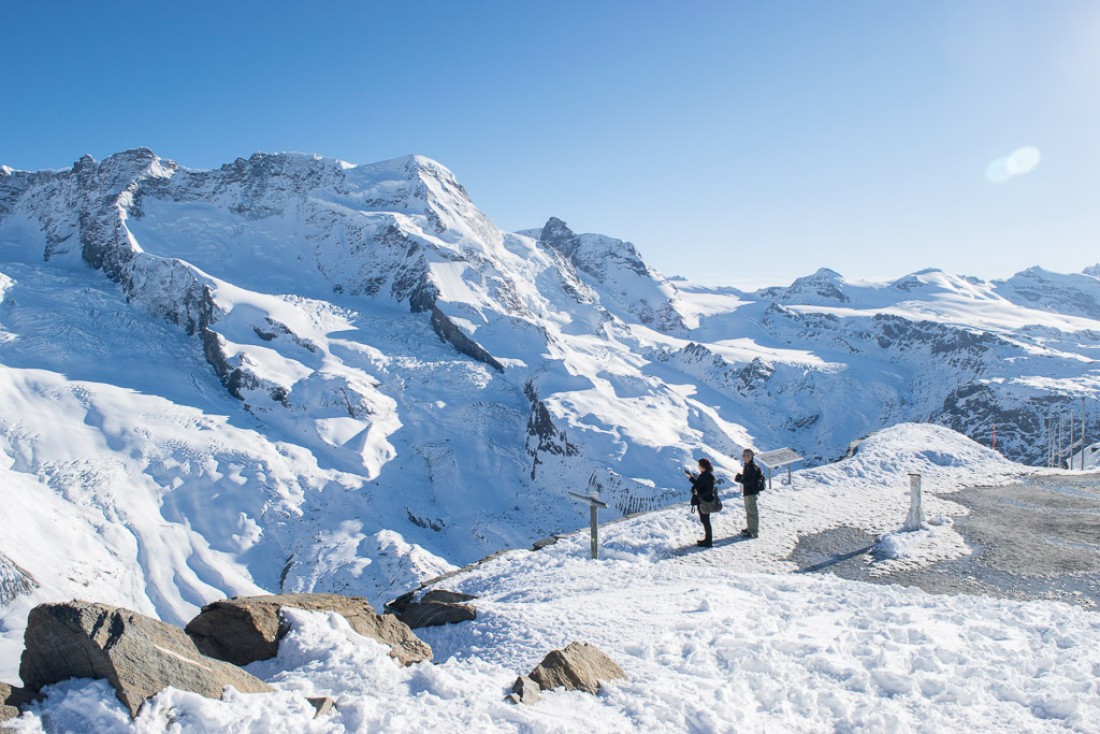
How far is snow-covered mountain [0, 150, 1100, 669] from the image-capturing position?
67.7 m

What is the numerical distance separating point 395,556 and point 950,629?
212ft

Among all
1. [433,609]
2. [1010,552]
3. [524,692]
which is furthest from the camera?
[1010,552]

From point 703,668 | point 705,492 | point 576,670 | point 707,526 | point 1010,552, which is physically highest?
point 705,492

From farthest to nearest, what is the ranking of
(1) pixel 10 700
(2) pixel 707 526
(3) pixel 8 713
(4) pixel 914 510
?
(4) pixel 914 510, (2) pixel 707 526, (1) pixel 10 700, (3) pixel 8 713

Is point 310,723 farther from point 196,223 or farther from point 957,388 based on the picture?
point 957,388

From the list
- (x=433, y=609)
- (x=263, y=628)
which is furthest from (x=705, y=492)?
(x=263, y=628)

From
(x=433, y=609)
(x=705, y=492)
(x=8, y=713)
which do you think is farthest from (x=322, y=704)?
(x=705, y=492)

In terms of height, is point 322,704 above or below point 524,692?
above

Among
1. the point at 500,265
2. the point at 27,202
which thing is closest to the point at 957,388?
the point at 500,265

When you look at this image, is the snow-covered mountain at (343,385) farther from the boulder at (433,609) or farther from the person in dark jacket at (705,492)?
the boulder at (433,609)

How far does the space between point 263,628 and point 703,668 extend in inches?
196

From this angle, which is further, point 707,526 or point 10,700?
point 707,526

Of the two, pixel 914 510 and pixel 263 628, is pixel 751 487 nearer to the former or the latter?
pixel 914 510

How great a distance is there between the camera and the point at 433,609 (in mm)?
9391
